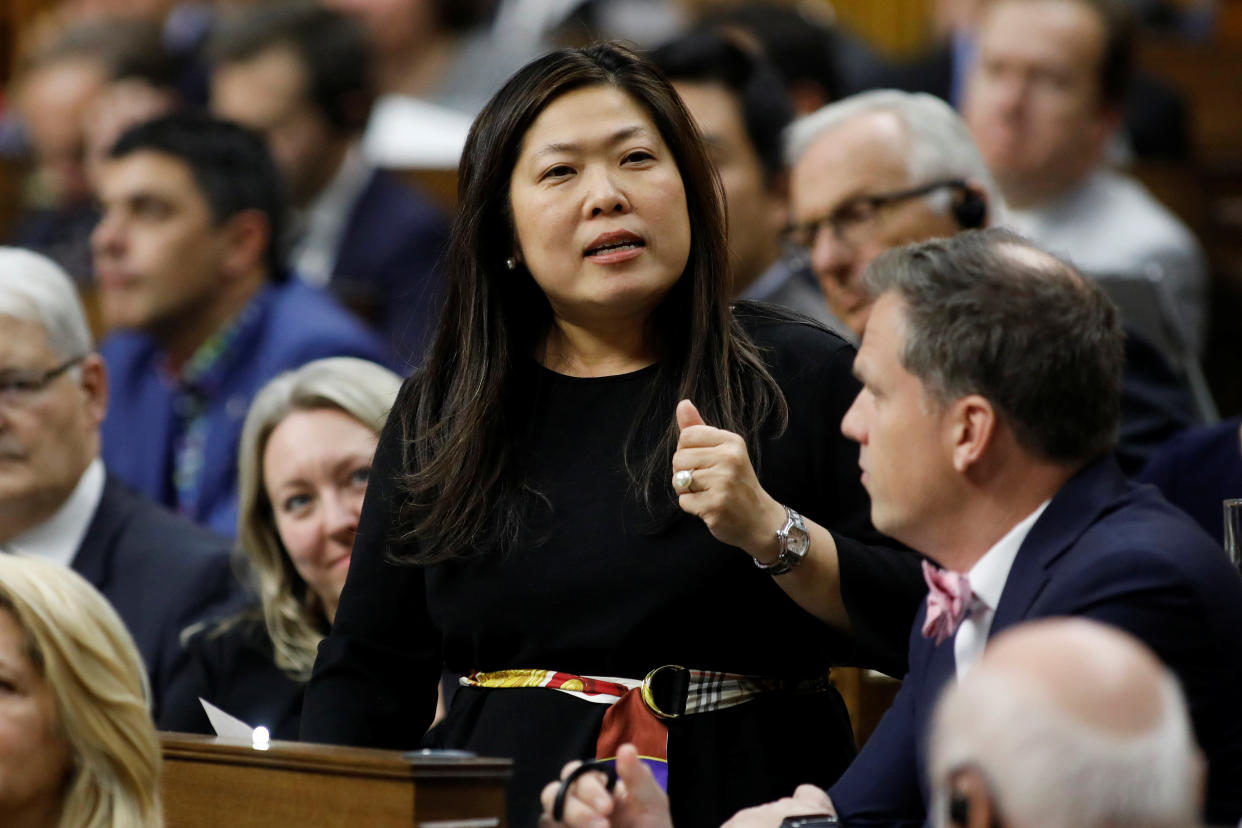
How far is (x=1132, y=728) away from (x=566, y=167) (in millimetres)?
1207

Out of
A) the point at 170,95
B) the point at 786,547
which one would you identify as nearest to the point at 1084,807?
the point at 786,547

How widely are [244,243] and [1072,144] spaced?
6.24ft

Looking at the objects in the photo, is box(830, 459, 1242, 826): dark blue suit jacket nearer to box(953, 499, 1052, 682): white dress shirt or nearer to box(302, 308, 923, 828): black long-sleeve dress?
box(953, 499, 1052, 682): white dress shirt

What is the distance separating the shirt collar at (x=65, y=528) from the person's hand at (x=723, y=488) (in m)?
1.67

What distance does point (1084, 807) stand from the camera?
1.21 metres

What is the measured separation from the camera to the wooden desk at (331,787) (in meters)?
1.83

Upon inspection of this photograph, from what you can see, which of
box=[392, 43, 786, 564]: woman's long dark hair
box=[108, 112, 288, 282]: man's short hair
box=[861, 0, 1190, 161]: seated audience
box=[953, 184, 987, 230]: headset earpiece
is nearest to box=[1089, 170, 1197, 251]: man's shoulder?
box=[861, 0, 1190, 161]: seated audience

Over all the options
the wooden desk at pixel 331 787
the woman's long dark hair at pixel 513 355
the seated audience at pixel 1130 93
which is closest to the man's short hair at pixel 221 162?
the seated audience at pixel 1130 93

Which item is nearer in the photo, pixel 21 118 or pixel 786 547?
pixel 786 547

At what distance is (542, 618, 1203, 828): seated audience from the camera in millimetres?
1210

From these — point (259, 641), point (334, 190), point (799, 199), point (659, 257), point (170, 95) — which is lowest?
point (259, 641)

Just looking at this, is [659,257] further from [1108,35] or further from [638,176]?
[1108,35]

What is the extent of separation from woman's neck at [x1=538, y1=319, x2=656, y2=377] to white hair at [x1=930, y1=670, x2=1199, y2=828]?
43.1 inches

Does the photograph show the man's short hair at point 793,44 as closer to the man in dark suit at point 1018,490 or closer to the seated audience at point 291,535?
the seated audience at point 291,535
